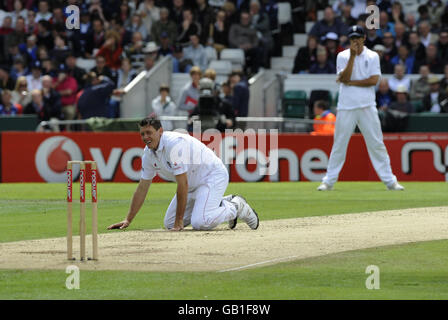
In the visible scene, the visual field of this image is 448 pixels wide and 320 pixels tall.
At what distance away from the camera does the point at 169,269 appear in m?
10.2

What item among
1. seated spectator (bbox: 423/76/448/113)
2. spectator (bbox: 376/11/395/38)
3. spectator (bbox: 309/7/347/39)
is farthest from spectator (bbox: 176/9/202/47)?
seated spectator (bbox: 423/76/448/113)

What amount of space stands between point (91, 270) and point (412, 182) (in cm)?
1373

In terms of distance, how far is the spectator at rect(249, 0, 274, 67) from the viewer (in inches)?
1172

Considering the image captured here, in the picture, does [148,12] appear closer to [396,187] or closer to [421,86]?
[421,86]

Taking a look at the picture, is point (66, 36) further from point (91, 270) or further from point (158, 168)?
point (91, 270)

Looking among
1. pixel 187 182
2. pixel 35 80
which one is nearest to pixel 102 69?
pixel 35 80

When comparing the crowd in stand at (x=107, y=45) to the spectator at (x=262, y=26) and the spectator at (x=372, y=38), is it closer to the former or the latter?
the spectator at (x=262, y=26)

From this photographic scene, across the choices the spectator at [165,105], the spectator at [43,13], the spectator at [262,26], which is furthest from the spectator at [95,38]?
the spectator at [165,105]

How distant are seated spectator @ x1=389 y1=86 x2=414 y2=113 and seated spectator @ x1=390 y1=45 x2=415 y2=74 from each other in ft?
6.57

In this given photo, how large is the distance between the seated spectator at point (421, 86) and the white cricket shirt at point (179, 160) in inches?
508

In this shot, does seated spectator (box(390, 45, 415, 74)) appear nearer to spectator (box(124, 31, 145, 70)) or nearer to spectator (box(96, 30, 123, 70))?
spectator (box(124, 31, 145, 70))

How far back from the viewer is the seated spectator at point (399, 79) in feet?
85.4

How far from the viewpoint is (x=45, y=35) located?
3128cm

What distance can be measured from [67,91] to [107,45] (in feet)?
6.24
